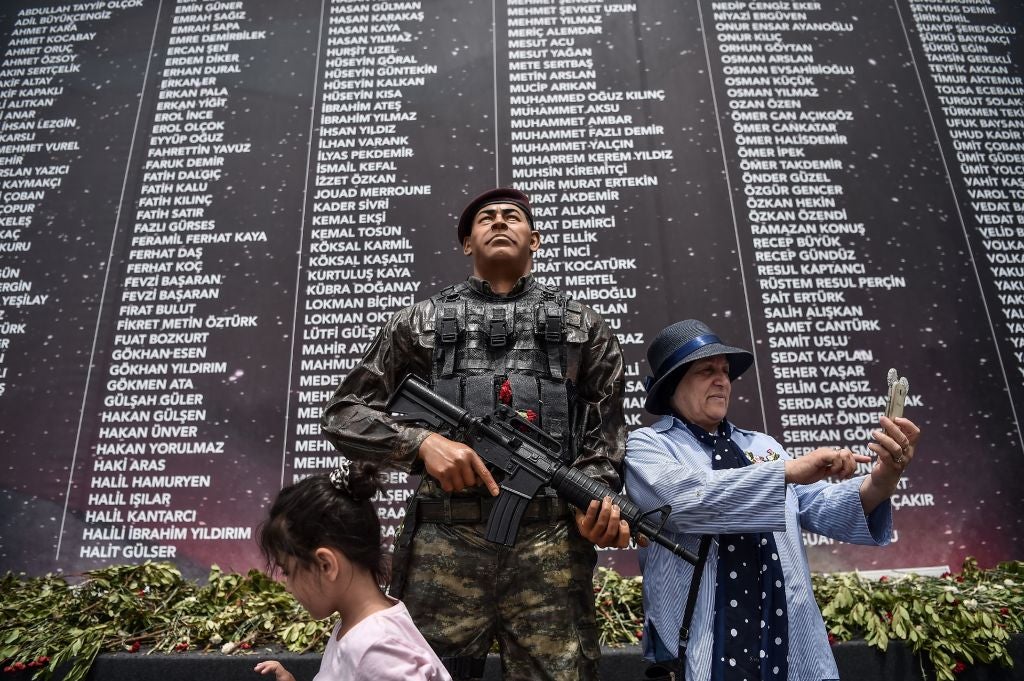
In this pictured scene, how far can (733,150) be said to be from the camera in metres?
3.66

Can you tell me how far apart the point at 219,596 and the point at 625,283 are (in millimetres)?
2390

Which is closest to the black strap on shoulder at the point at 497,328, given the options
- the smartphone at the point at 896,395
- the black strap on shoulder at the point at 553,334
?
the black strap on shoulder at the point at 553,334

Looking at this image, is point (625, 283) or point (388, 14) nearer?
point (625, 283)

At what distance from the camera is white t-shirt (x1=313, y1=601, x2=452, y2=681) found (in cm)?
117

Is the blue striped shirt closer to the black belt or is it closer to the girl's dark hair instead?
the black belt

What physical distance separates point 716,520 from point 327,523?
90 cm

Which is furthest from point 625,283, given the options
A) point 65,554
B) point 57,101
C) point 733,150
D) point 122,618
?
point 57,101

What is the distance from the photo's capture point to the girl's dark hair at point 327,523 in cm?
136

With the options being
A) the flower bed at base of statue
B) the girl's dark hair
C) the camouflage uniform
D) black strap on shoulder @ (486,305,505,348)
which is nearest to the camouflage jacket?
the camouflage uniform

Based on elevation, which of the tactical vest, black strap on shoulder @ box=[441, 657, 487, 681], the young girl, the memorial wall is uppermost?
the memorial wall

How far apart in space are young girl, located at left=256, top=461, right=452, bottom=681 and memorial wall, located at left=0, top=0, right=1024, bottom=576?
1651 millimetres

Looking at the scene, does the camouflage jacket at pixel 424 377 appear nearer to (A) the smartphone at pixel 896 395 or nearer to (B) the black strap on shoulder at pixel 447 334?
(B) the black strap on shoulder at pixel 447 334

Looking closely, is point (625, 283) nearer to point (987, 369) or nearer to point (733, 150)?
point (733, 150)

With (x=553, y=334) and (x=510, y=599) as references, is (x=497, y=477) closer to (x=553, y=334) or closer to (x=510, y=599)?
(x=510, y=599)
